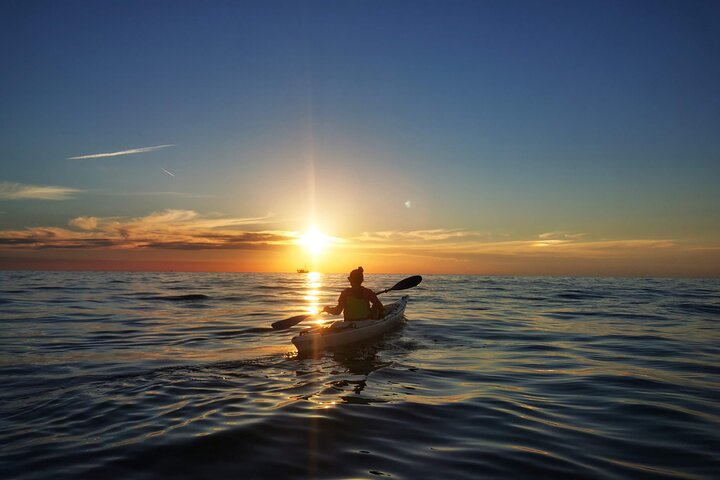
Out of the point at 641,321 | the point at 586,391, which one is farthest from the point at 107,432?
the point at 641,321

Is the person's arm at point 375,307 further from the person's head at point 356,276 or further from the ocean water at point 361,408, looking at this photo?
the ocean water at point 361,408

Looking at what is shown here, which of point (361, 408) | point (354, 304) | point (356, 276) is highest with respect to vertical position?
point (356, 276)

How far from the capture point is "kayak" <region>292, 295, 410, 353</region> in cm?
1255

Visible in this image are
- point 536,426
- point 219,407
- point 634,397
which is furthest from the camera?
point 634,397

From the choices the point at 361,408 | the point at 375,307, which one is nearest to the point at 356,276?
the point at 375,307

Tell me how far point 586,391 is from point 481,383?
2.02 m

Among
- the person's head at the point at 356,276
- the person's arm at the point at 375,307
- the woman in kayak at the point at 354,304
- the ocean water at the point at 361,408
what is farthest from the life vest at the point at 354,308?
the ocean water at the point at 361,408

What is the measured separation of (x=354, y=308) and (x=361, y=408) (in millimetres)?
7153

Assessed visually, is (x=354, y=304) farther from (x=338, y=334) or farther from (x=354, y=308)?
(x=338, y=334)

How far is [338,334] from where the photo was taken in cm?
1325

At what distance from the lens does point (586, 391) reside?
8.86m

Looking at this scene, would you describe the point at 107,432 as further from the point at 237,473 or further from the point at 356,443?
the point at 356,443

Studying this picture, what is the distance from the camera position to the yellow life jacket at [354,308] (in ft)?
48.1

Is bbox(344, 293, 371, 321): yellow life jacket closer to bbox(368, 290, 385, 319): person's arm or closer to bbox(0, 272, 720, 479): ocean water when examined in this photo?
bbox(368, 290, 385, 319): person's arm
